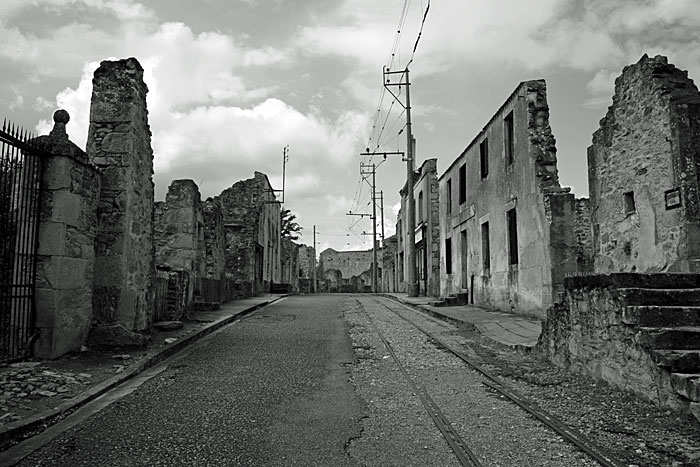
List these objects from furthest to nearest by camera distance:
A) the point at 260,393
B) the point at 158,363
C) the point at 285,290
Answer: the point at 285,290
the point at 158,363
the point at 260,393

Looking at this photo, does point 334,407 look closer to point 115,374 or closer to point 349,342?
point 115,374

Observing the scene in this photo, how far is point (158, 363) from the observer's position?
8.06 metres

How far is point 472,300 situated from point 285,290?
1811cm

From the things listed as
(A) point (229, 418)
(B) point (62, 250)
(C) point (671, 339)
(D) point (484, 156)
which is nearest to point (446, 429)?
(A) point (229, 418)

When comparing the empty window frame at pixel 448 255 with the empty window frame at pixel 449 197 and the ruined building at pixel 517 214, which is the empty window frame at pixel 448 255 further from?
the ruined building at pixel 517 214

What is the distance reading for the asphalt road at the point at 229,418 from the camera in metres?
4.25

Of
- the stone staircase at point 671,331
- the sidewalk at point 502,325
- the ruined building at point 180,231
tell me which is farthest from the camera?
the ruined building at point 180,231

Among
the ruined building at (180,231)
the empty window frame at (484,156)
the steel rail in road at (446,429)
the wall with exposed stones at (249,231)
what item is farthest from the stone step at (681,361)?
the wall with exposed stones at (249,231)

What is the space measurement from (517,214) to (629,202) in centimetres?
529

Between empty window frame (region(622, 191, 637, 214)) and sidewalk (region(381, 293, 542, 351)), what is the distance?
2679mm

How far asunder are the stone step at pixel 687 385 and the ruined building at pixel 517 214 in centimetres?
766

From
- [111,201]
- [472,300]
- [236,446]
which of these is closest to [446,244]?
[472,300]

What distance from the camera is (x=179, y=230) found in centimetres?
1614

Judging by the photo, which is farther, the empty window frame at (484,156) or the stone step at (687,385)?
the empty window frame at (484,156)
